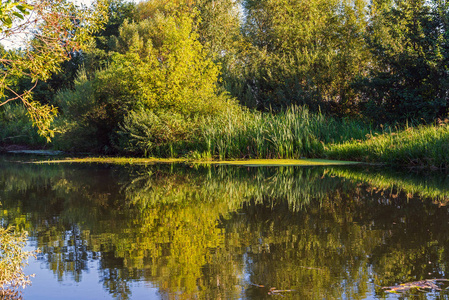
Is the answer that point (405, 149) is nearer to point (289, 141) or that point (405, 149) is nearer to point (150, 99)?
point (289, 141)

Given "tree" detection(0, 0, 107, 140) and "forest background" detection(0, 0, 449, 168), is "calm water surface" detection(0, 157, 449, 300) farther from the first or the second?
"forest background" detection(0, 0, 449, 168)

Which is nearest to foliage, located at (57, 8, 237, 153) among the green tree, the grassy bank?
the grassy bank

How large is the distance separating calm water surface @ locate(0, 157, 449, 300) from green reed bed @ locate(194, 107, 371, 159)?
569 centimetres

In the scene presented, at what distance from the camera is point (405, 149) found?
14148 millimetres

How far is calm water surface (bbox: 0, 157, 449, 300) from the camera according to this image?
3836 millimetres

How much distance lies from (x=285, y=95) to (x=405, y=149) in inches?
413

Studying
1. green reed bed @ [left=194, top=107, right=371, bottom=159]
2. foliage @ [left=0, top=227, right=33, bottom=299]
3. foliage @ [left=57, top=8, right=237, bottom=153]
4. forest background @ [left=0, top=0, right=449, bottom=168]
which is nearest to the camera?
foliage @ [left=0, top=227, right=33, bottom=299]

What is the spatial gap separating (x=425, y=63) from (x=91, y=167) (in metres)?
13.4

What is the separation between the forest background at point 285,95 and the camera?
16656 mm

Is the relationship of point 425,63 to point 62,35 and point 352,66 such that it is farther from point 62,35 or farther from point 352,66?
point 62,35

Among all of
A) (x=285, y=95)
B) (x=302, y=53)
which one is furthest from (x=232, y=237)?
(x=302, y=53)

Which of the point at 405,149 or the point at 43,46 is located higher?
the point at 43,46

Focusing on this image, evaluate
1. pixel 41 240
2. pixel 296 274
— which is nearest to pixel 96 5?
pixel 41 240

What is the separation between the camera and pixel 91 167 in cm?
1493
